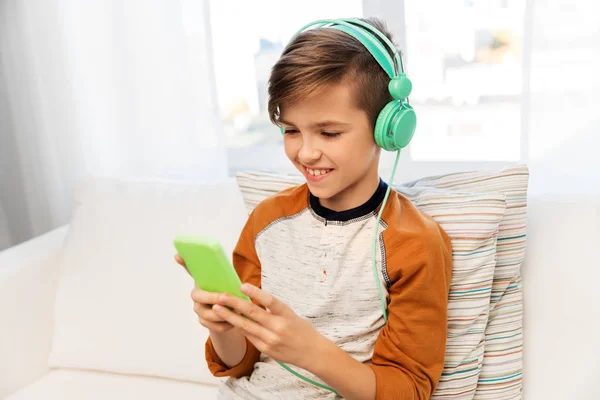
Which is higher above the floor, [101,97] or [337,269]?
[101,97]

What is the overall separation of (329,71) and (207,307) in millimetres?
404

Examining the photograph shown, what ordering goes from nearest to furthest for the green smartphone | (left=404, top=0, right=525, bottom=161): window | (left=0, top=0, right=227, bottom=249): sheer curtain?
the green smartphone < (left=404, top=0, right=525, bottom=161): window < (left=0, top=0, right=227, bottom=249): sheer curtain

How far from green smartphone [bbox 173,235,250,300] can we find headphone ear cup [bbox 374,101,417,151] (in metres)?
0.32

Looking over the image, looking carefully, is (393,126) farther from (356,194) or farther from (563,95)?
(563,95)

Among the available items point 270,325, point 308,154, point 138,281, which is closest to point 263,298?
point 270,325

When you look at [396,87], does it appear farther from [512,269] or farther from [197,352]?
[197,352]

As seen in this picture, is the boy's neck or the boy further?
the boy's neck

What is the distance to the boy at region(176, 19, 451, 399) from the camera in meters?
1.03

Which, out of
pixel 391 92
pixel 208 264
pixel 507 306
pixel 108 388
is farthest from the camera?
pixel 108 388

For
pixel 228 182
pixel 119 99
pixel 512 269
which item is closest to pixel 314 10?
pixel 228 182

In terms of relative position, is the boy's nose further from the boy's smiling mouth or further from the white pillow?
the white pillow

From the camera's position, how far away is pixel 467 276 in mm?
1218

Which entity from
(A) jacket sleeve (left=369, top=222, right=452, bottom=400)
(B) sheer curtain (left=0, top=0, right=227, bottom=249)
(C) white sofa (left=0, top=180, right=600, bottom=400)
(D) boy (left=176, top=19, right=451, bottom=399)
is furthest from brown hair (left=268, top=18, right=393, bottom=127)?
(B) sheer curtain (left=0, top=0, right=227, bottom=249)

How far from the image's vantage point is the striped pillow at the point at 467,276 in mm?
1208
